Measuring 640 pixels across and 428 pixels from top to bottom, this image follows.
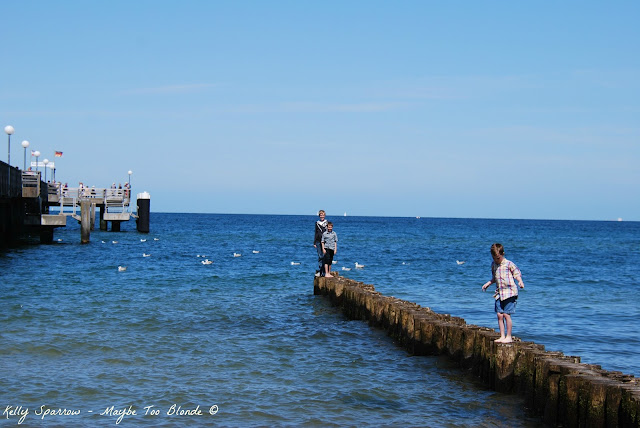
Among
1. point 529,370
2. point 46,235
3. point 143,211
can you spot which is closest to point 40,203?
point 46,235

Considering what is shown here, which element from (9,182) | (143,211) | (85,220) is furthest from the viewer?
(143,211)

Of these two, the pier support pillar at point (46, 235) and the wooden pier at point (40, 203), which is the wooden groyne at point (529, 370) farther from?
the pier support pillar at point (46, 235)

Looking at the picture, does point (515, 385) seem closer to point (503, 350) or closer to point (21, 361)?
point (503, 350)

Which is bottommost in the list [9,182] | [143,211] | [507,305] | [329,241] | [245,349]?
[245,349]

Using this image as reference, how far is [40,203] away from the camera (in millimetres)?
44375

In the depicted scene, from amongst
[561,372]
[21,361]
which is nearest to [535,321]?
[561,372]

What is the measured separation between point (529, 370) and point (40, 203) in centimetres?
4024

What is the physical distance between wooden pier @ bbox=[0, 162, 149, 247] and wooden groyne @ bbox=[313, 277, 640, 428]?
73.0 feet

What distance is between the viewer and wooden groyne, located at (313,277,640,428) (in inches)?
316

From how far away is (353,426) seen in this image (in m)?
9.11

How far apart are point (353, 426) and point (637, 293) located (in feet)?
69.8

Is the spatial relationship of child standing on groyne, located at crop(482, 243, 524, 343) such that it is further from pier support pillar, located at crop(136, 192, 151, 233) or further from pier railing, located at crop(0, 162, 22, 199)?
pier support pillar, located at crop(136, 192, 151, 233)

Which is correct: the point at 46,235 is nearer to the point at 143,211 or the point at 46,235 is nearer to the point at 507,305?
the point at 143,211

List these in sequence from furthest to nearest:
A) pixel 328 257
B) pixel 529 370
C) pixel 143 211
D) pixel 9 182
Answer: pixel 143 211 < pixel 9 182 < pixel 328 257 < pixel 529 370
